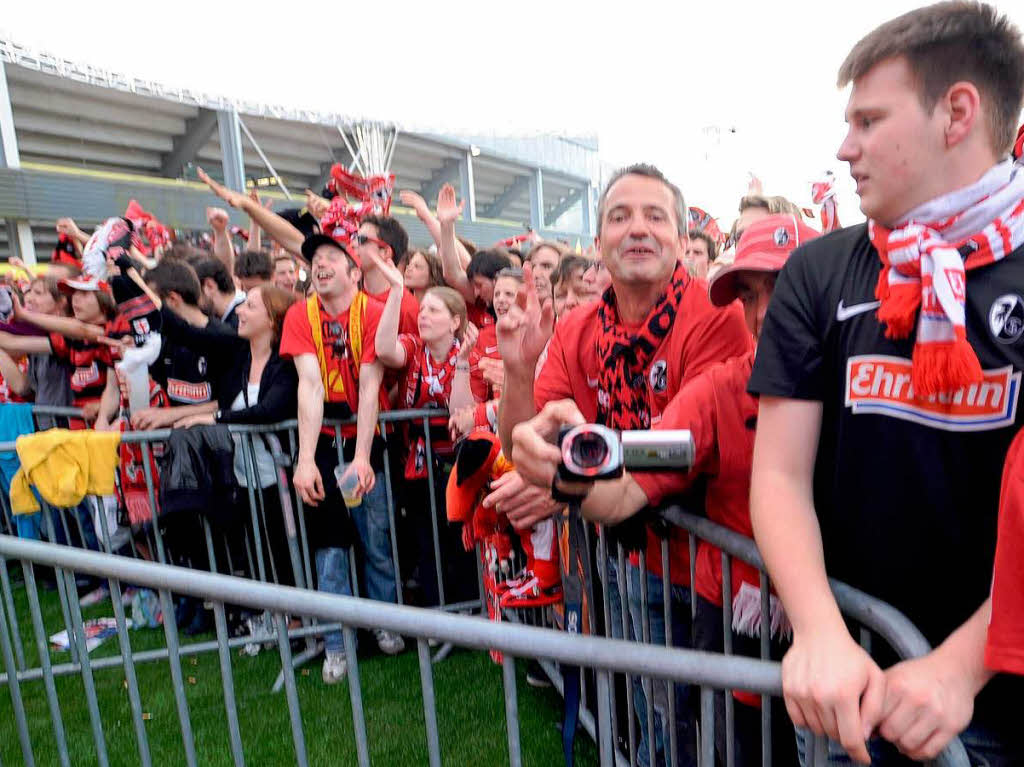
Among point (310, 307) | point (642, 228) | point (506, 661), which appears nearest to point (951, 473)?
point (506, 661)

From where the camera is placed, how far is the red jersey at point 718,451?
171 centimetres

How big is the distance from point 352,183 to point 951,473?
13.9 ft

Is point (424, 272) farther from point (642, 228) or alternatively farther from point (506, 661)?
point (506, 661)

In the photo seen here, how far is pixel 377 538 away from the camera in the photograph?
375 cm

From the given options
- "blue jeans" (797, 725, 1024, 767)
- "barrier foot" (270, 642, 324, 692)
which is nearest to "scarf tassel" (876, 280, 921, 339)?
"blue jeans" (797, 725, 1024, 767)

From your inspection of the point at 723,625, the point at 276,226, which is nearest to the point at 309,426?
the point at 276,226

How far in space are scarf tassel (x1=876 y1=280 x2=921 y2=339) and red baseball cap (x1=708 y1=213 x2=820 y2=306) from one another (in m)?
0.50

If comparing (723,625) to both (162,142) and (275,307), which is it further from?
(162,142)

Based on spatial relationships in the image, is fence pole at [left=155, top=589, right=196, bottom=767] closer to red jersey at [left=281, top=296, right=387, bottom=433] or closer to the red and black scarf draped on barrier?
→ the red and black scarf draped on barrier

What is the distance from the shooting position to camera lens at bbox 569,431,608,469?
1211 mm

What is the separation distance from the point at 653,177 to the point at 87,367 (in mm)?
4306

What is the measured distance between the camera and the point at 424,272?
482 centimetres

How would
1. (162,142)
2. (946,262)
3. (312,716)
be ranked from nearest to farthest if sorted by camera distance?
(946,262)
(312,716)
(162,142)

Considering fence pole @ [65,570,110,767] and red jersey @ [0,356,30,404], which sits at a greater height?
red jersey @ [0,356,30,404]
